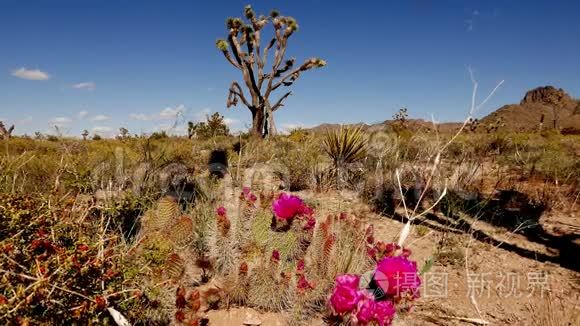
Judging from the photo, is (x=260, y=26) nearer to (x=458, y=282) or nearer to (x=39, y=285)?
(x=458, y=282)

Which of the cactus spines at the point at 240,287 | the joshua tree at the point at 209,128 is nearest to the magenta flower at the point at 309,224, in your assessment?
the cactus spines at the point at 240,287

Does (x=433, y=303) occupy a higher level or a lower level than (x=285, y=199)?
lower

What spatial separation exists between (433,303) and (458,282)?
2.04 feet

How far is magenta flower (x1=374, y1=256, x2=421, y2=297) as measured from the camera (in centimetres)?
163

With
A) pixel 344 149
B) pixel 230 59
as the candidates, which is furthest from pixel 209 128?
pixel 344 149

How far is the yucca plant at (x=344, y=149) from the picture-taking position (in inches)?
287

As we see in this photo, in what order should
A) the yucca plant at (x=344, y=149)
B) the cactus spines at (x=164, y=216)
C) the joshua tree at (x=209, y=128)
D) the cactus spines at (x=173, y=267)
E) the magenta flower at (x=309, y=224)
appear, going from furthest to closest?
the joshua tree at (x=209, y=128) → the yucca plant at (x=344, y=149) → the cactus spines at (x=164, y=216) → the magenta flower at (x=309, y=224) → the cactus spines at (x=173, y=267)

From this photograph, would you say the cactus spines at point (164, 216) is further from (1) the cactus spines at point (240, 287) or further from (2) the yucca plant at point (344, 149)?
(2) the yucca plant at point (344, 149)

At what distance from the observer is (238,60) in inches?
701

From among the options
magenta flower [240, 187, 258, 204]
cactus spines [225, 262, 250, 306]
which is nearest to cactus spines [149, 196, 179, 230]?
magenta flower [240, 187, 258, 204]

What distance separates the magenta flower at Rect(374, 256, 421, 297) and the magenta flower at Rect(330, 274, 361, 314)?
110 mm

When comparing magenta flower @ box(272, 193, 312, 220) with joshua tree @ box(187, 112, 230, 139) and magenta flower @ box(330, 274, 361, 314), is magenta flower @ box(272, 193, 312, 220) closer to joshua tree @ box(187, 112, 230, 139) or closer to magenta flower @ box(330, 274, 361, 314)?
magenta flower @ box(330, 274, 361, 314)

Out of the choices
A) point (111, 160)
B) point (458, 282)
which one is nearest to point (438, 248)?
point (458, 282)

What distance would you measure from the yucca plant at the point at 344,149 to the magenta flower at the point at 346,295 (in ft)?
18.0
